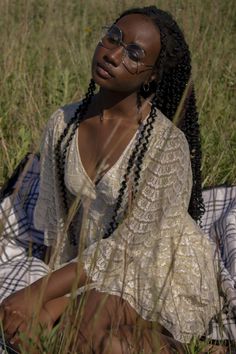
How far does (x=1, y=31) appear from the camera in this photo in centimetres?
429

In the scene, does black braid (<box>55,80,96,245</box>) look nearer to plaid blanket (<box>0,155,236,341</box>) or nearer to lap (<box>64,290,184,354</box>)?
plaid blanket (<box>0,155,236,341</box>)

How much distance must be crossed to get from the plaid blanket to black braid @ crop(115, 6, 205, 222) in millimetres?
153

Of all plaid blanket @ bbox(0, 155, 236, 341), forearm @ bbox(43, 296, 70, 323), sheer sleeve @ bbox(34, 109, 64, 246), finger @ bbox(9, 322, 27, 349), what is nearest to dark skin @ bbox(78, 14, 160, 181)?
sheer sleeve @ bbox(34, 109, 64, 246)

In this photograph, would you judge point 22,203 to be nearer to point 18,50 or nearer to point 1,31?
point 18,50

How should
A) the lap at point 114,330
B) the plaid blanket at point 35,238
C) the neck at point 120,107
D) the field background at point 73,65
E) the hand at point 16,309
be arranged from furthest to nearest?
the field background at point 73,65
the plaid blanket at point 35,238
the neck at point 120,107
the hand at point 16,309
the lap at point 114,330

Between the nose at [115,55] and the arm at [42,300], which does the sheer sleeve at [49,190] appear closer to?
the arm at [42,300]

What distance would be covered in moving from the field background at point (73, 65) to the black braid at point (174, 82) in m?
0.39

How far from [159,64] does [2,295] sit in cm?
94

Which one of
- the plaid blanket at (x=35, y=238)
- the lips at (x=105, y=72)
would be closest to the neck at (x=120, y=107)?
the lips at (x=105, y=72)

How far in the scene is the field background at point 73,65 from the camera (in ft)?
11.0

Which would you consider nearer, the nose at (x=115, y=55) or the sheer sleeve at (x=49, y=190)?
the nose at (x=115, y=55)

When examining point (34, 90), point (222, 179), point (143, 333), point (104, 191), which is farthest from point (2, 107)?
point (143, 333)

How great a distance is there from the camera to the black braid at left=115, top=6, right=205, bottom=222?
7.64 feet

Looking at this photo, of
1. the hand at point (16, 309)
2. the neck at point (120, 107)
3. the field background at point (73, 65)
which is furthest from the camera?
the field background at point (73, 65)
